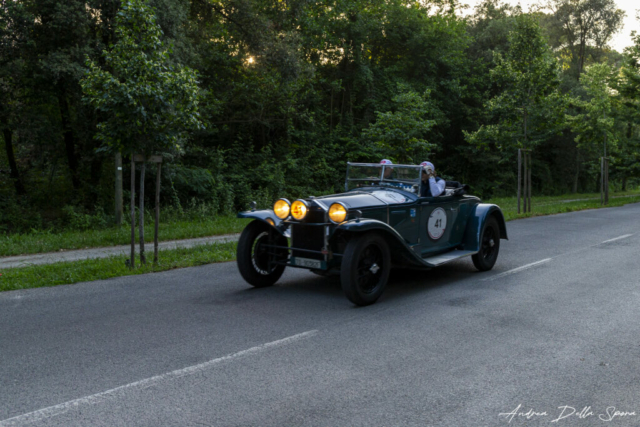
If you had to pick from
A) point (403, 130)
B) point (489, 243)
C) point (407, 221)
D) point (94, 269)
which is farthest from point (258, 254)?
point (403, 130)

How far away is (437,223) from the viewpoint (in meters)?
7.95

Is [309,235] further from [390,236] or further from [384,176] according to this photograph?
[384,176]

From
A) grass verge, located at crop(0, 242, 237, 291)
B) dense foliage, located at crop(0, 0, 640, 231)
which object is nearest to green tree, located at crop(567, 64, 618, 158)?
dense foliage, located at crop(0, 0, 640, 231)

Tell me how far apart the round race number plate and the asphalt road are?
0.74 metres

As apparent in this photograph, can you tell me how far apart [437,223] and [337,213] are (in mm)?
2157

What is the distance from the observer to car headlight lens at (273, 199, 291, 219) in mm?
7090

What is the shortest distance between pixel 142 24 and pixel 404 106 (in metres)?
12.0

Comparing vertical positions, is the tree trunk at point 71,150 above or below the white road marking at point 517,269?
above

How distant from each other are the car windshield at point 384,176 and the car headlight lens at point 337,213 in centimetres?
178

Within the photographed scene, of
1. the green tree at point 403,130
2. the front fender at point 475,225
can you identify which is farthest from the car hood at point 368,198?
the green tree at point 403,130

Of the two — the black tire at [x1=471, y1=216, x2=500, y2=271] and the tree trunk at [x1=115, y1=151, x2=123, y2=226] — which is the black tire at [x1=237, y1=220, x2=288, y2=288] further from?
the tree trunk at [x1=115, y1=151, x2=123, y2=226]

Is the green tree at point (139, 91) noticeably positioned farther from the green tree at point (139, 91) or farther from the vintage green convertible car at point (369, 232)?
the vintage green convertible car at point (369, 232)

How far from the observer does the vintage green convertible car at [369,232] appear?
21.1 ft

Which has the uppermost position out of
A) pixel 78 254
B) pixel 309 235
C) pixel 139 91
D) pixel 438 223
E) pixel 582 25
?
pixel 582 25
